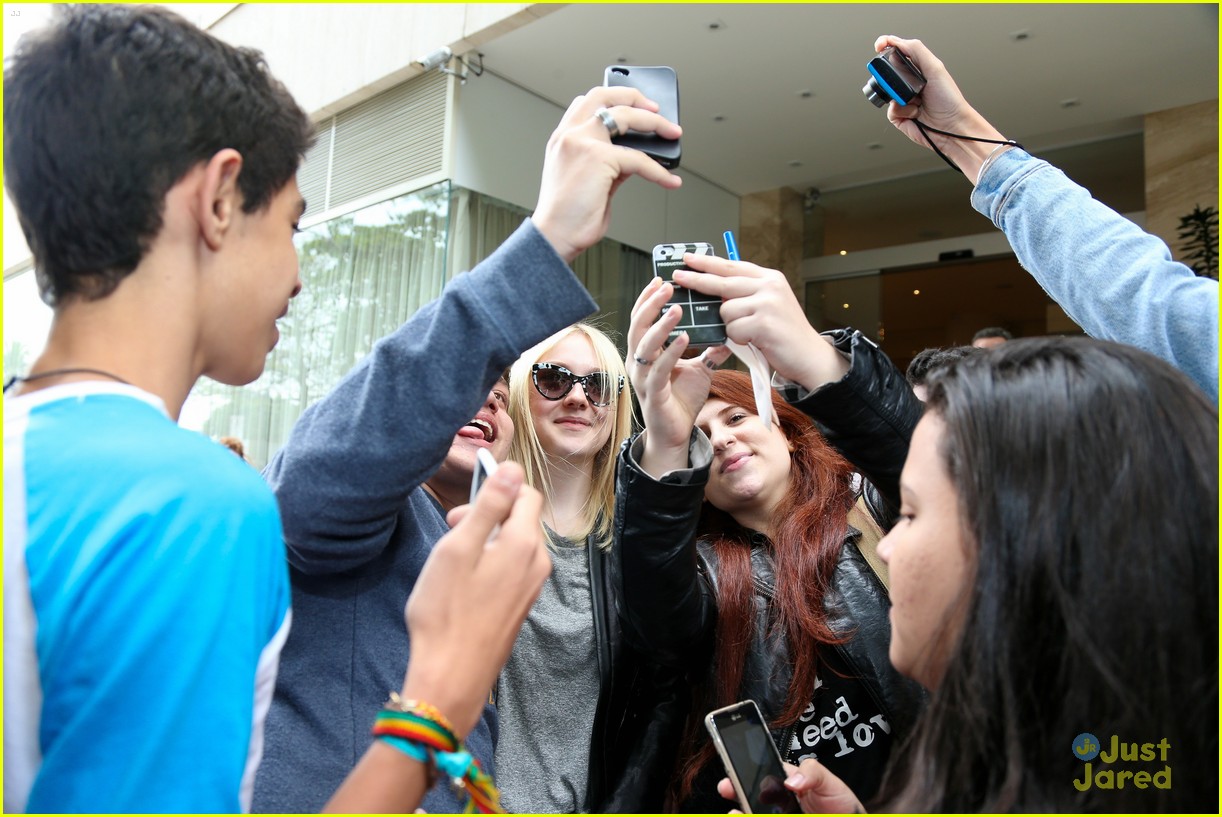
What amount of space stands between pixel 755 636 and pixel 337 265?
7.05m

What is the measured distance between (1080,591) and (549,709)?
1.23 m

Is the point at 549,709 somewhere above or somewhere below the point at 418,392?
below

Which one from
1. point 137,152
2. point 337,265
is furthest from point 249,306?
point 337,265

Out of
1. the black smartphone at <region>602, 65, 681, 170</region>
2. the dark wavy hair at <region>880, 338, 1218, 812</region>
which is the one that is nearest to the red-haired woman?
the black smartphone at <region>602, 65, 681, 170</region>

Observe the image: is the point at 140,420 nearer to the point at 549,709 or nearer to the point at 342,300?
the point at 549,709

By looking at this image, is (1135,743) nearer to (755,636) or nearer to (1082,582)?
(1082,582)

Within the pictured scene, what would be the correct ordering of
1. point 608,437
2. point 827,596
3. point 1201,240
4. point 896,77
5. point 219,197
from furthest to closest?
1. point 1201,240
2. point 608,437
3. point 827,596
4. point 896,77
5. point 219,197

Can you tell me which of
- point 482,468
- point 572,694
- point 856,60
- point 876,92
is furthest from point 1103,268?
point 856,60

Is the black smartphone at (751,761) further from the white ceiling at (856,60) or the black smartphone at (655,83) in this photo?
the white ceiling at (856,60)

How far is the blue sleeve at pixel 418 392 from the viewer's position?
105 centimetres

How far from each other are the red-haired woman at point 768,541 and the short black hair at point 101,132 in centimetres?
73

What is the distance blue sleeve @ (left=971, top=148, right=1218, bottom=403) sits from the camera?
4.06 feet

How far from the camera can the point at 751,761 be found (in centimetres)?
134

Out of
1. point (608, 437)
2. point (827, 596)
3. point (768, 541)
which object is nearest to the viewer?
point (827, 596)
